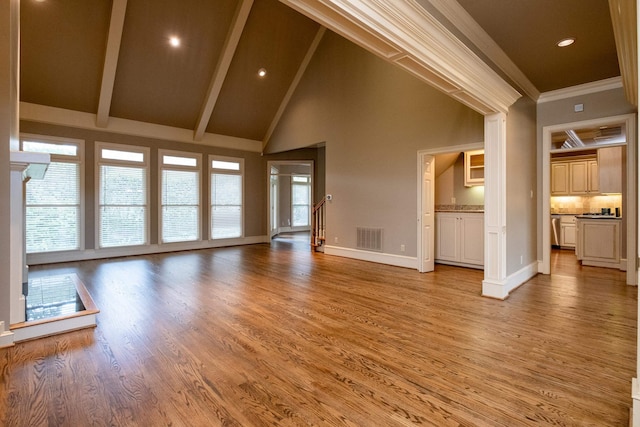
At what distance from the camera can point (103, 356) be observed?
2.33m

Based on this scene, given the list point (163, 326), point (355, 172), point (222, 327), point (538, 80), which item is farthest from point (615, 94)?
point (163, 326)

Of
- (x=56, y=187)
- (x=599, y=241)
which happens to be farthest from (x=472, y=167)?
(x=56, y=187)

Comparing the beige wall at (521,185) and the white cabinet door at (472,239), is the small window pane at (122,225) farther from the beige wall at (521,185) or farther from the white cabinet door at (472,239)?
the beige wall at (521,185)

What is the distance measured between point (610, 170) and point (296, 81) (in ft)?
23.1

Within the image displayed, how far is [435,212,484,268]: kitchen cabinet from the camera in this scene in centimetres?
532

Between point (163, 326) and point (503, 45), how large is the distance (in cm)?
441

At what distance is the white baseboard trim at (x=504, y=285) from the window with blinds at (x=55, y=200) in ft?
23.5

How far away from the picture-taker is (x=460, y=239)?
555 cm

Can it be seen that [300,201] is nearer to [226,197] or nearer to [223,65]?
[226,197]

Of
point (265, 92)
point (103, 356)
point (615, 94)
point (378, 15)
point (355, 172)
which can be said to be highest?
point (265, 92)

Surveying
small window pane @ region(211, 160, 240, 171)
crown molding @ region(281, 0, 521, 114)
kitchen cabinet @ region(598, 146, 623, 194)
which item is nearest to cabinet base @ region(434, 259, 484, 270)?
crown molding @ region(281, 0, 521, 114)

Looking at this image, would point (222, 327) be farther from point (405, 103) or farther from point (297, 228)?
point (297, 228)

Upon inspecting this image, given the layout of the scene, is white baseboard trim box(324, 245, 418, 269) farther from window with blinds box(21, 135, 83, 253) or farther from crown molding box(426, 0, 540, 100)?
window with blinds box(21, 135, 83, 253)

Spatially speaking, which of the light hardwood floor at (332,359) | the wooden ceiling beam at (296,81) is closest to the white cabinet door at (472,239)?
the light hardwood floor at (332,359)
